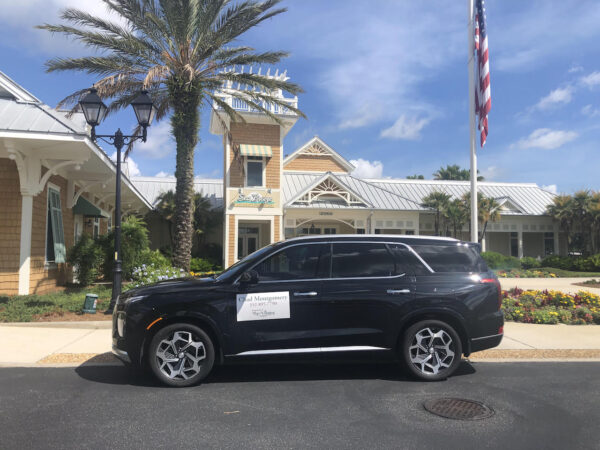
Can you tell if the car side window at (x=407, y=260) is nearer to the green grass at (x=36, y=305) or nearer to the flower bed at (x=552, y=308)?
the flower bed at (x=552, y=308)

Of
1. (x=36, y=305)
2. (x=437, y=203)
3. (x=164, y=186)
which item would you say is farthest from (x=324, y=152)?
(x=36, y=305)

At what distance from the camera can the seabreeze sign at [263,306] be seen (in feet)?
17.9

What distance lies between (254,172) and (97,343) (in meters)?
17.4

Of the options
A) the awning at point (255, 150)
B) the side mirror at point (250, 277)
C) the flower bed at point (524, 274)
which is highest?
the awning at point (255, 150)

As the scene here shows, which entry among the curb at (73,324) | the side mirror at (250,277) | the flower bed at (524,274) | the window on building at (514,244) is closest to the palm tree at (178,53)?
the curb at (73,324)

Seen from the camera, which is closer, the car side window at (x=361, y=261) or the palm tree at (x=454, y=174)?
the car side window at (x=361, y=261)

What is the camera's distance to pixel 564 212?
31141mm

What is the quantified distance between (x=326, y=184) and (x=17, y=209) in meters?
16.8

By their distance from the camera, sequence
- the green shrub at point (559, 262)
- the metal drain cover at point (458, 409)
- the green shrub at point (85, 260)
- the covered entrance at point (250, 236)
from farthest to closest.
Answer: the green shrub at point (559, 262) → the covered entrance at point (250, 236) → the green shrub at point (85, 260) → the metal drain cover at point (458, 409)

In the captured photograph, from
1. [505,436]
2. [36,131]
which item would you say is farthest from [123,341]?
[36,131]

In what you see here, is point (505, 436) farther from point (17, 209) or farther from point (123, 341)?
point (17, 209)

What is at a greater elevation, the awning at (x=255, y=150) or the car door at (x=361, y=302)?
the awning at (x=255, y=150)

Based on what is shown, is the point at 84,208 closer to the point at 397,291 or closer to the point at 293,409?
the point at 397,291

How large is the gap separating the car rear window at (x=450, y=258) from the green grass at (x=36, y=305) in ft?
25.5
